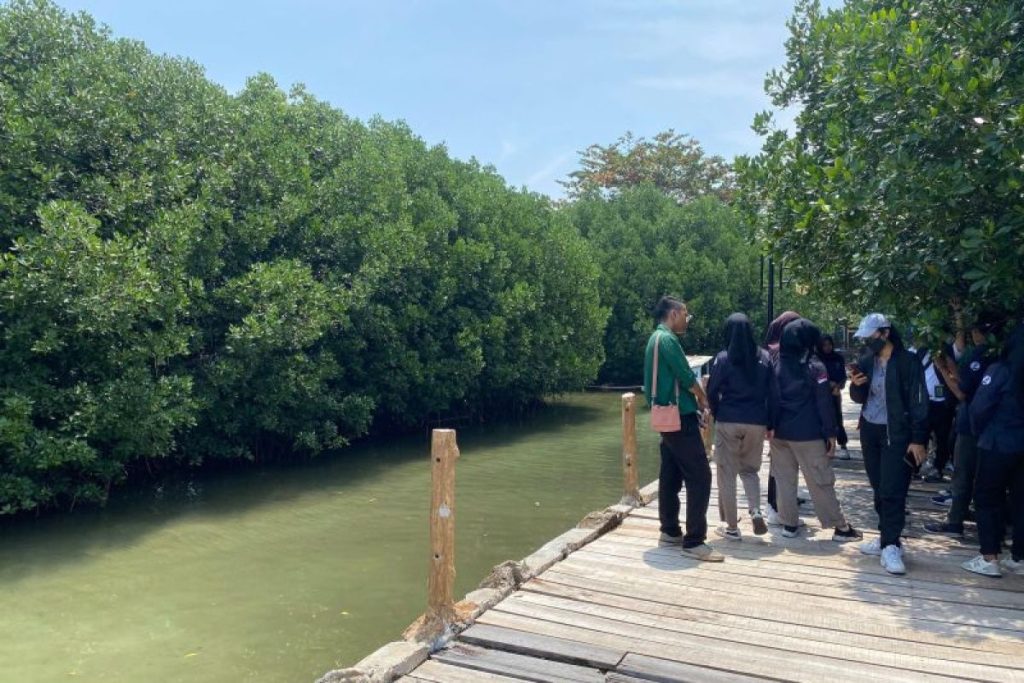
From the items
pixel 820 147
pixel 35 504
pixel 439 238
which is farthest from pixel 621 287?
pixel 35 504

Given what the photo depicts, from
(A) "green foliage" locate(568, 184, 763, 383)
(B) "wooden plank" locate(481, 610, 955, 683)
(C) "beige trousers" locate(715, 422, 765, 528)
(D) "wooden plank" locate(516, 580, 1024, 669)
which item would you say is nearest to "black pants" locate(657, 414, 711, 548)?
(C) "beige trousers" locate(715, 422, 765, 528)

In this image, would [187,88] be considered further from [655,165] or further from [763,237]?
[655,165]

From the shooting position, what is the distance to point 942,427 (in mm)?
9297

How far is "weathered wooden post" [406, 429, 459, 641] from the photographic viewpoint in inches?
209

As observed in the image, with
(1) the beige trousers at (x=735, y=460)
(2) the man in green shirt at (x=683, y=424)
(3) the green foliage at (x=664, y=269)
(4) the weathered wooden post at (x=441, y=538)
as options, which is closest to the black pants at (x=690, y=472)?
(2) the man in green shirt at (x=683, y=424)

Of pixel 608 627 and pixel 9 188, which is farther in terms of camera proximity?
pixel 9 188

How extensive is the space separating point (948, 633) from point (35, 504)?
10832 mm

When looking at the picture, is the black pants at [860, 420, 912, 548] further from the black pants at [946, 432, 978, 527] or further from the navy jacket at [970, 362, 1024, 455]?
the black pants at [946, 432, 978, 527]

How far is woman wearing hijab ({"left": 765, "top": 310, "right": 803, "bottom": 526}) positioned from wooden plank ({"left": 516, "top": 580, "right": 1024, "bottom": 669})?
2267 mm

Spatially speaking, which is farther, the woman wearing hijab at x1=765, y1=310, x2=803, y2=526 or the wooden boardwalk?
the woman wearing hijab at x1=765, y1=310, x2=803, y2=526

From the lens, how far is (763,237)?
31.6 ft

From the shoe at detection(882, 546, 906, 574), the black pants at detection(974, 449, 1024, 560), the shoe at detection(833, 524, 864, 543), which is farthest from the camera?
the shoe at detection(833, 524, 864, 543)

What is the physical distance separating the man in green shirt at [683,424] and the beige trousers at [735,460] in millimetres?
353

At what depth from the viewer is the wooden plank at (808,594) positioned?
213 inches
